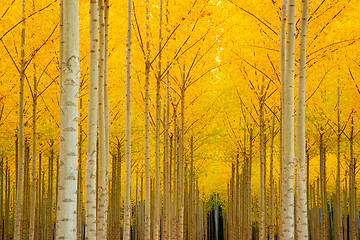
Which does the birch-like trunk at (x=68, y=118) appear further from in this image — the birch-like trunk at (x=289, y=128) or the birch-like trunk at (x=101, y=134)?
the birch-like trunk at (x=289, y=128)

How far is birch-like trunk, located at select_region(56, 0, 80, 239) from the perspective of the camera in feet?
11.7

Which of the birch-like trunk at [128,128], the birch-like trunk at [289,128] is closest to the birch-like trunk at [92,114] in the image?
the birch-like trunk at [128,128]

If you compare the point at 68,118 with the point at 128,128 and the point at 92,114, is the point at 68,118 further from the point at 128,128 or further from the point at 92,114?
the point at 128,128

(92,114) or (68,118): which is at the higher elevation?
(92,114)

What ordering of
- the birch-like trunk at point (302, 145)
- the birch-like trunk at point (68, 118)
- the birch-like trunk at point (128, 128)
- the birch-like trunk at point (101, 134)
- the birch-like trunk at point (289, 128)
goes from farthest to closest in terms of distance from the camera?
1. the birch-like trunk at point (128, 128)
2. the birch-like trunk at point (101, 134)
3. the birch-like trunk at point (302, 145)
4. the birch-like trunk at point (289, 128)
5. the birch-like trunk at point (68, 118)

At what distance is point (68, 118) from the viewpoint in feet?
11.8

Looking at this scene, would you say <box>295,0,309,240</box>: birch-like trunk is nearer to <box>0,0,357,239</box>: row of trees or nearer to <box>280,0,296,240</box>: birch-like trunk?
<box>0,0,357,239</box>: row of trees

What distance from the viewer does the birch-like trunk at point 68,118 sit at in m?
3.57

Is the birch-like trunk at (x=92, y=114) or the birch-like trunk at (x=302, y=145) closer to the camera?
the birch-like trunk at (x=92, y=114)

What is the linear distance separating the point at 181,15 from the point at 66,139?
565 centimetres

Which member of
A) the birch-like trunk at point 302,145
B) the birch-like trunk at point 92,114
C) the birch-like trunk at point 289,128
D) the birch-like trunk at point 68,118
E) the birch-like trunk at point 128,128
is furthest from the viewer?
the birch-like trunk at point 128,128

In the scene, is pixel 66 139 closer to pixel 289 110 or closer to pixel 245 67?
pixel 289 110

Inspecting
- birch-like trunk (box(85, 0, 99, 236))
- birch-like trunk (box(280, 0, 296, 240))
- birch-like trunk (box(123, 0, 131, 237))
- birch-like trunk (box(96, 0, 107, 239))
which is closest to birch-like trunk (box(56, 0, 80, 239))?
birch-like trunk (box(85, 0, 99, 236))

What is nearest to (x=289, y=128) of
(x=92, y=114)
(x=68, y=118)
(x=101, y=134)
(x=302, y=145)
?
(x=302, y=145)
